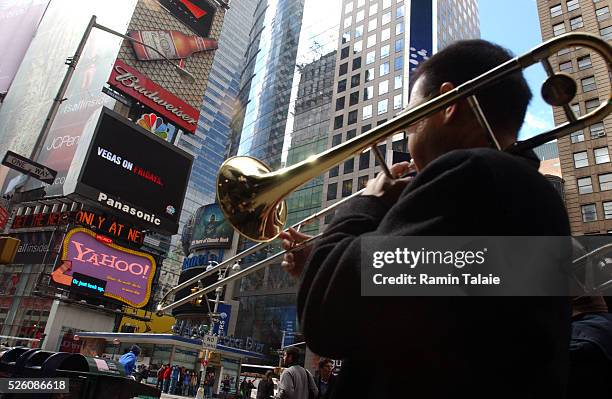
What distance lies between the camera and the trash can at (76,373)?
4.75m

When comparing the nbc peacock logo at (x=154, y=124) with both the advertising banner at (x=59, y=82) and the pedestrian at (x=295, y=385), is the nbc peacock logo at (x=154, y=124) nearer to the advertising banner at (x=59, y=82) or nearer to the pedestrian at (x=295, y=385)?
the advertising banner at (x=59, y=82)

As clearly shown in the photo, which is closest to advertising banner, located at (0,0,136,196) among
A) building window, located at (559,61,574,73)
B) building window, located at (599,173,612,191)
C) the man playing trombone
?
the man playing trombone

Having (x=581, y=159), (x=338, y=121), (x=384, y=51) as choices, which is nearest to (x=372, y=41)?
(x=384, y=51)

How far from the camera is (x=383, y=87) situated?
165 feet

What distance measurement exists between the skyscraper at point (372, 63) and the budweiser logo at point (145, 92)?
22087 millimetres

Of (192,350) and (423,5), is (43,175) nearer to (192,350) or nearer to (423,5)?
(192,350)

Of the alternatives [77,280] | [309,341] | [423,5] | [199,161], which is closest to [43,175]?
[309,341]

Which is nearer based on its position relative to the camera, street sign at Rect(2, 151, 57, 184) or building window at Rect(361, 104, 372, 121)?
street sign at Rect(2, 151, 57, 184)

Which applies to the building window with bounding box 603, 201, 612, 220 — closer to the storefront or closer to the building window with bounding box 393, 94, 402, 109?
the building window with bounding box 393, 94, 402, 109

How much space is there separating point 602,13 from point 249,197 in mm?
48586

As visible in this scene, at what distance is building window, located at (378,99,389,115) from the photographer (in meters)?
48.8

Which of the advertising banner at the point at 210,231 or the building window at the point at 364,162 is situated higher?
the building window at the point at 364,162

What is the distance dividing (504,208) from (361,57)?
58145mm

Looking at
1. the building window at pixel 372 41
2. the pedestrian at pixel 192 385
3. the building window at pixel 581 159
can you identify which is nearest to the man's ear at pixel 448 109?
the pedestrian at pixel 192 385
